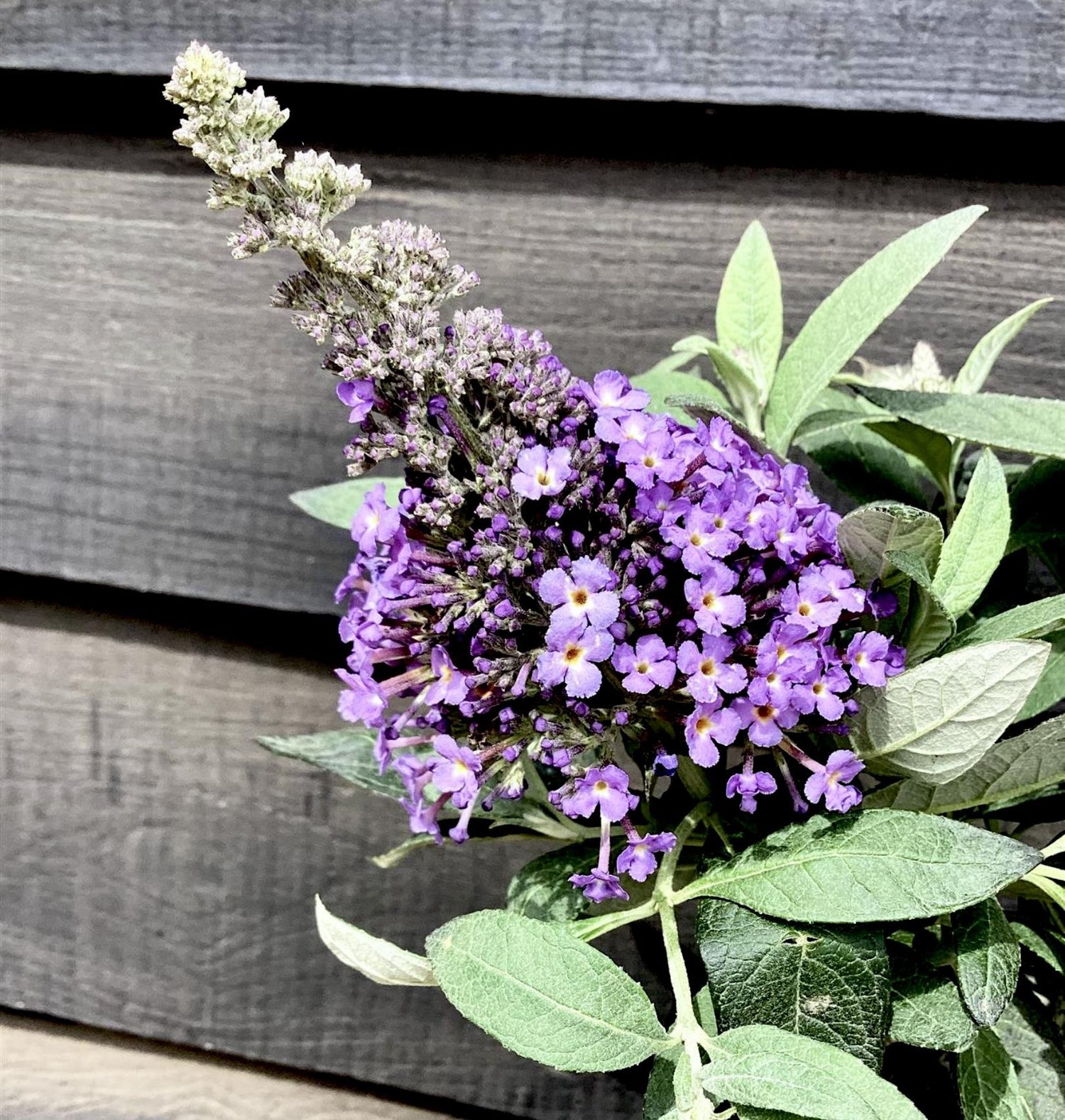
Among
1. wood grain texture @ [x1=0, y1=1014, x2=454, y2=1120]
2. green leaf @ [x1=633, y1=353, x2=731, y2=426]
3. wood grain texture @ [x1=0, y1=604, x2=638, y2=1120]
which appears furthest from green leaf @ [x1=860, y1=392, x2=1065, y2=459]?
wood grain texture @ [x1=0, y1=1014, x2=454, y2=1120]

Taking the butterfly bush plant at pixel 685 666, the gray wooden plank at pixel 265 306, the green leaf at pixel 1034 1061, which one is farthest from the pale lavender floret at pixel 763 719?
the gray wooden plank at pixel 265 306

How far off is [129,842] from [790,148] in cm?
73

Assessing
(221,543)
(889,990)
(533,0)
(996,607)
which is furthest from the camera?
Result: (221,543)

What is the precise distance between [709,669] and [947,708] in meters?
0.10

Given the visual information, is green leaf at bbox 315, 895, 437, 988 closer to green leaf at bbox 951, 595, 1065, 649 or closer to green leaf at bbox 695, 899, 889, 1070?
green leaf at bbox 695, 899, 889, 1070

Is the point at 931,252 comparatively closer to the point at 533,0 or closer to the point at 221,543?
the point at 533,0

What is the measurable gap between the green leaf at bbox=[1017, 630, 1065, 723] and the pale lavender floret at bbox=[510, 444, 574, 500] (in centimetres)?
26

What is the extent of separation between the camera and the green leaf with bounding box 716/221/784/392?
53cm

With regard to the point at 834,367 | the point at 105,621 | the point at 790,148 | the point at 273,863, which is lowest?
the point at 273,863

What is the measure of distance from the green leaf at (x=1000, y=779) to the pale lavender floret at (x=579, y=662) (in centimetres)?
17

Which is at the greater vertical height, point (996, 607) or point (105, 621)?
point (996, 607)

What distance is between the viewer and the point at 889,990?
1.19 ft

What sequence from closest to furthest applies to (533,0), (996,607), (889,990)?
(889,990)
(996,607)
(533,0)

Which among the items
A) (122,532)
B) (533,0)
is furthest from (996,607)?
(122,532)
